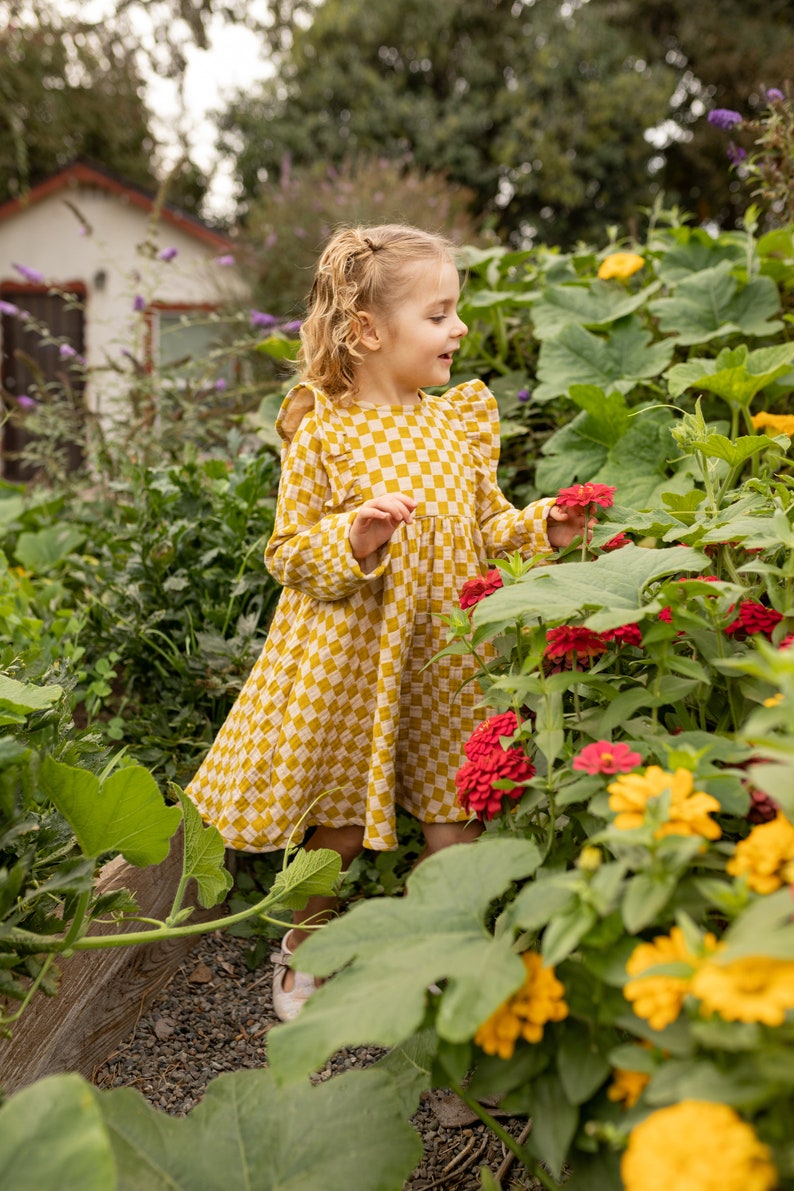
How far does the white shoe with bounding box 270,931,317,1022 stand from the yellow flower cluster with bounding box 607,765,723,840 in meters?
1.03

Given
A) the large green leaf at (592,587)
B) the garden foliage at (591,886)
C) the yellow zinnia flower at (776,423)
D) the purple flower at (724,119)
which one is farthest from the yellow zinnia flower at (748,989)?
the purple flower at (724,119)

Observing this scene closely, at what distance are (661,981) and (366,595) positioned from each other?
109 cm

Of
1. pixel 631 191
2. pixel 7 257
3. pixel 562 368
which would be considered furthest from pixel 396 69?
pixel 562 368

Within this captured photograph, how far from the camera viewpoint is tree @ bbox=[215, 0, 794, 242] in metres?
12.8

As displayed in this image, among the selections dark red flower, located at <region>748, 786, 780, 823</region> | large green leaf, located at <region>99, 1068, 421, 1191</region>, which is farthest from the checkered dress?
dark red flower, located at <region>748, 786, 780, 823</region>

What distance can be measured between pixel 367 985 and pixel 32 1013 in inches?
31.9

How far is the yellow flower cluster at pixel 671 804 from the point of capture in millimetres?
769

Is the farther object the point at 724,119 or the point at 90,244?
the point at 90,244

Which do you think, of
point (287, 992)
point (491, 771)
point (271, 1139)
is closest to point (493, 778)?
point (491, 771)

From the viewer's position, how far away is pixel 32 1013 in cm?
139

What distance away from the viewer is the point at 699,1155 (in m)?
0.60

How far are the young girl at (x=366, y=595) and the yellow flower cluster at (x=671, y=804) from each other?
89 centimetres

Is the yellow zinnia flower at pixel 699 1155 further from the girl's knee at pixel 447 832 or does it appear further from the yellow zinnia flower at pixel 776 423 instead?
the yellow zinnia flower at pixel 776 423

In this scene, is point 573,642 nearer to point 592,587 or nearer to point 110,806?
point 592,587
